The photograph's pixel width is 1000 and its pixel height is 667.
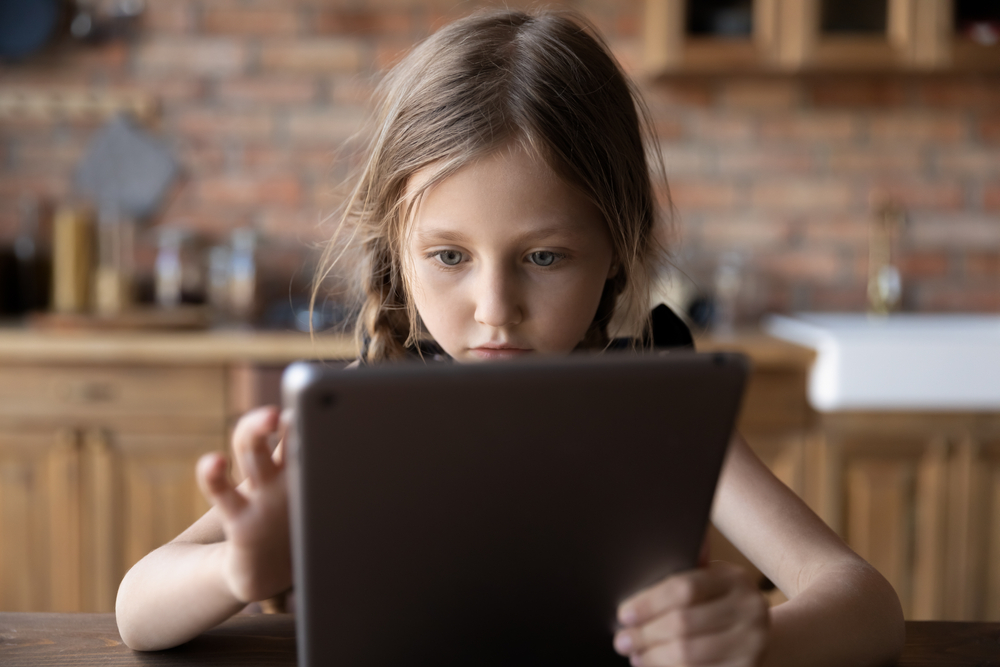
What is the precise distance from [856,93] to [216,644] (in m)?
2.42

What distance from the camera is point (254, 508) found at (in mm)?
468

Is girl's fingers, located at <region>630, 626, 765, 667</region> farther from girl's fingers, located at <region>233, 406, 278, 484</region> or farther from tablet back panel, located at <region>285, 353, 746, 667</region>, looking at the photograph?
girl's fingers, located at <region>233, 406, 278, 484</region>

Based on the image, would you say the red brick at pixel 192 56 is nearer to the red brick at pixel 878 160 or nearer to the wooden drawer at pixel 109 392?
the wooden drawer at pixel 109 392

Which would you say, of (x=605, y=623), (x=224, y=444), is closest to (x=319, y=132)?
(x=224, y=444)

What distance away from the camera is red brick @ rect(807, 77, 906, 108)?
254 centimetres

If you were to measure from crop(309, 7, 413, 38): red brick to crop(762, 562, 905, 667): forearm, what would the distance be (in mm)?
2187

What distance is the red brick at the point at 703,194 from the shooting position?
259cm

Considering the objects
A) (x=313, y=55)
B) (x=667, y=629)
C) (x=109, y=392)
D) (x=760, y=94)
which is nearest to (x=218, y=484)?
(x=667, y=629)

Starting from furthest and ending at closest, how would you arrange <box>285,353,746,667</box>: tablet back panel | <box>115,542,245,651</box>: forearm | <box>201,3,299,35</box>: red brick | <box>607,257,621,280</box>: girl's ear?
1. <box>201,3,299,35</box>: red brick
2. <box>607,257,621,280</box>: girl's ear
3. <box>115,542,245,651</box>: forearm
4. <box>285,353,746,667</box>: tablet back panel

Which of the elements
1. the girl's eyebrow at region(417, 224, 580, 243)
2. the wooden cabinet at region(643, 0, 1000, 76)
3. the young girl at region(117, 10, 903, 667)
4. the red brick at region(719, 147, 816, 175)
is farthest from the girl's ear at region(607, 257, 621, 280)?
the red brick at region(719, 147, 816, 175)

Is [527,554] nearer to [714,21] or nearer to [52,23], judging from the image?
[714,21]

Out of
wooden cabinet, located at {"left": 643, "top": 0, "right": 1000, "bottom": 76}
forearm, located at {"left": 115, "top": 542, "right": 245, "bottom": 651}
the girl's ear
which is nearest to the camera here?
forearm, located at {"left": 115, "top": 542, "right": 245, "bottom": 651}

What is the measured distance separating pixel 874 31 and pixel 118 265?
84.1 inches

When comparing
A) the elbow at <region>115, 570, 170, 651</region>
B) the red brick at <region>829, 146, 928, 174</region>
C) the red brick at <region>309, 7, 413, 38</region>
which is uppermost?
the red brick at <region>309, 7, 413, 38</region>
